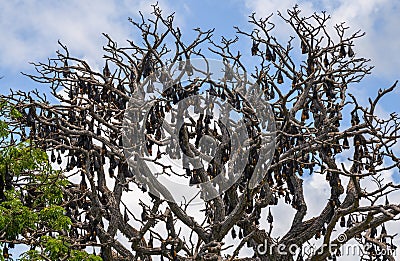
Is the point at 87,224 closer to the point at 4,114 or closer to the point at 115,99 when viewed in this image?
the point at 115,99

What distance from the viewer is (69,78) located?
613 inches

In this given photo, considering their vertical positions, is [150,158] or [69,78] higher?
[69,78]

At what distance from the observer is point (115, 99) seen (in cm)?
1541

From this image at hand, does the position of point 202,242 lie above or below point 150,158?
below

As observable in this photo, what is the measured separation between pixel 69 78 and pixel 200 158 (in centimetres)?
357

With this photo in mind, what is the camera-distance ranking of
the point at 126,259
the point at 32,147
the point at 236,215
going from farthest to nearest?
the point at 126,259 < the point at 236,215 < the point at 32,147

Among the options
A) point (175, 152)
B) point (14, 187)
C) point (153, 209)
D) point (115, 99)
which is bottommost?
point (14, 187)

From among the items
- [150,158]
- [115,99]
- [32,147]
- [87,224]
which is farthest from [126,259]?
[32,147]

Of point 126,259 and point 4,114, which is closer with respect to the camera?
point 4,114

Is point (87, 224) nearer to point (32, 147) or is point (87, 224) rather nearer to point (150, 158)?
point (150, 158)

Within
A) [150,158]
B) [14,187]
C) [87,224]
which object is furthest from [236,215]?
[14,187]

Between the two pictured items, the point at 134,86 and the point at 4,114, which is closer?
the point at 4,114

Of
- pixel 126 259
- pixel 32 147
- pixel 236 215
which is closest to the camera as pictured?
pixel 32 147

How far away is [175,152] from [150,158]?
1.80 feet
